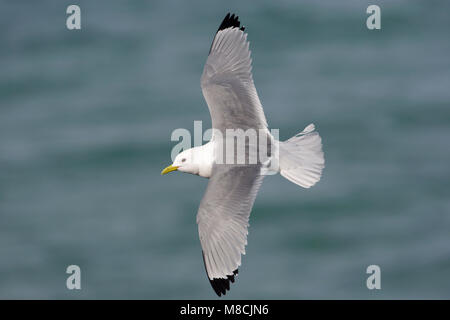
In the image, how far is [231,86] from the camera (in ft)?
21.8

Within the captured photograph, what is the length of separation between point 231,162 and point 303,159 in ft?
2.53

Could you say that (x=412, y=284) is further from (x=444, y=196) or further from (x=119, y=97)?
(x=119, y=97)

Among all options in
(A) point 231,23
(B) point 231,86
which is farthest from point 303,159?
(A) point 231,23

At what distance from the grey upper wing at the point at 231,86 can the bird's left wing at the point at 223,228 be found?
556 millimetres

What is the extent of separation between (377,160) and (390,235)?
126cm

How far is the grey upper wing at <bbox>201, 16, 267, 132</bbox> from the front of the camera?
260 inches

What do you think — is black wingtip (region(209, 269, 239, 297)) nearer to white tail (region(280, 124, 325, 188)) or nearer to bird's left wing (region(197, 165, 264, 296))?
bird's left wing (region(197, 165, 264, 296))

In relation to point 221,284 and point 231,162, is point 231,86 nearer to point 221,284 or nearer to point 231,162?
point 231,162

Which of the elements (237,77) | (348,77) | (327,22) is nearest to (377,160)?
(348,77)

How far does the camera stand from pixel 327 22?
1461cm

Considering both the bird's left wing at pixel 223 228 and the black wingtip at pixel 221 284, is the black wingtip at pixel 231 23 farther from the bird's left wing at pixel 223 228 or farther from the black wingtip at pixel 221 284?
the black wingtip at pixel 221 284

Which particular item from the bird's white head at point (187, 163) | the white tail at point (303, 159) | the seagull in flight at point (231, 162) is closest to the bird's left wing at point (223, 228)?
the seagull in flight at point (231, 162)

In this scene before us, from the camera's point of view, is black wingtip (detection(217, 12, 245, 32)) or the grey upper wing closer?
the grey upper wing

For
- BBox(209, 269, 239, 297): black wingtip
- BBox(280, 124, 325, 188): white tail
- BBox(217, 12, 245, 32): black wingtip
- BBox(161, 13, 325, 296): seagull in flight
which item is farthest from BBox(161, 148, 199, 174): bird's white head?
BBox(217, 12, 245, 32): black wingtip
